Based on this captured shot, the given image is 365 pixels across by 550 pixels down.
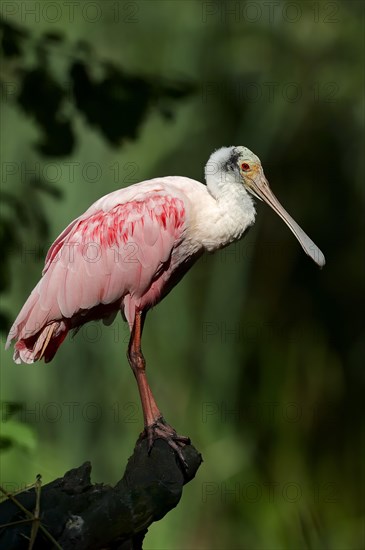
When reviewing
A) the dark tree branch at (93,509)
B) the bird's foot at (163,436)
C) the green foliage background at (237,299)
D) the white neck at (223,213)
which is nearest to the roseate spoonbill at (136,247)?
the white neck at (223,213)

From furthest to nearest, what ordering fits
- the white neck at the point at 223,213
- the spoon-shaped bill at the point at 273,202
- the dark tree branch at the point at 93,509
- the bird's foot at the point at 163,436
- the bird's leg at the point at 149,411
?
1. the spoon-shaped bill at the point at 273,202
2. the white neck at the point at 223,213
3. the bird's leg at the point at 149,411
4. the bird's foot at the point at 163,436
5. the dark tree branch at the point at 93,509

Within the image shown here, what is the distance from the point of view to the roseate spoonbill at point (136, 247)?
3.87 m

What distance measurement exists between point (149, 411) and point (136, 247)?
0.64m

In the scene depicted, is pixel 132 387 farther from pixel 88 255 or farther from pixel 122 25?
pixel 122 25

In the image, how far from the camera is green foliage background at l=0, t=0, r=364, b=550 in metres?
5.20

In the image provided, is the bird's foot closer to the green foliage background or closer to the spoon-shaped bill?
the spoon-shaped bill

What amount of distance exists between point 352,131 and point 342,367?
1291 millimetres

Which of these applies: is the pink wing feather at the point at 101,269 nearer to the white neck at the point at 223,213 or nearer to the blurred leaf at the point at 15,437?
the white neck at the point at 223,213

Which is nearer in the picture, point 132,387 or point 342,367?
point 132,387

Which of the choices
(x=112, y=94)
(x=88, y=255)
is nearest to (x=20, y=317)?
(x=88, y=255)

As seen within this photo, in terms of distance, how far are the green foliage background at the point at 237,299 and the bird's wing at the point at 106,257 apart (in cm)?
108

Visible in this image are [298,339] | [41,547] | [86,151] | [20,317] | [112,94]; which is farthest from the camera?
[298,339]

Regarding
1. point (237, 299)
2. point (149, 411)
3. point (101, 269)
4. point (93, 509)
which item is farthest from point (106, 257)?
point (237, 299)

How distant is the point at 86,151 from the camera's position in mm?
5211
